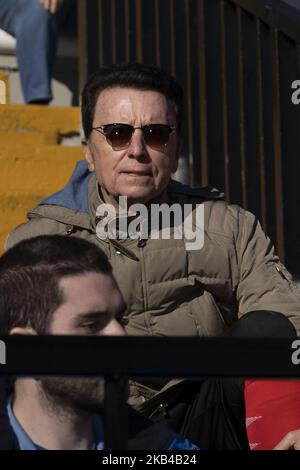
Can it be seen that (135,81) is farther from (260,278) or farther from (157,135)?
(260,278)

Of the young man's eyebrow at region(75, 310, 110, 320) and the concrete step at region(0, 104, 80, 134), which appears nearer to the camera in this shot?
the young man's eyebrow at region(75, 310, 110, 320)

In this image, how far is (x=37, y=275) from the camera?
268 centimetres

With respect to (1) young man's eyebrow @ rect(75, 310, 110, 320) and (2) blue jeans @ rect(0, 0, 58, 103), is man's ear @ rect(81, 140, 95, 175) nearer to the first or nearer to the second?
(1) young man's eyebrow @ rect(75, 310, 110, 320)

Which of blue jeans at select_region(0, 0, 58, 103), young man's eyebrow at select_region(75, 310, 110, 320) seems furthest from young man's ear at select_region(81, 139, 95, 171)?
blue jeans at select_region(0, 0, 58, 103)

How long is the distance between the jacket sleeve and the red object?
1.06ft

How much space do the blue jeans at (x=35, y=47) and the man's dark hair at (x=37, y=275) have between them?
A: 4.20 m

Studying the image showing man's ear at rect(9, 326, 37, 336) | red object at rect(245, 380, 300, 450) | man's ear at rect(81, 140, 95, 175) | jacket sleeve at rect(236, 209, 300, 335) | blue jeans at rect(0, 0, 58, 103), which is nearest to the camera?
man's ear at rect(9, 326, 37, 336)

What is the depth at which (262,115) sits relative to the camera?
265 inches

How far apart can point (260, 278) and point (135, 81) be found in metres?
0.65

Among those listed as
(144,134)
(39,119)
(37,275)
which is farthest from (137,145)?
(39,119)

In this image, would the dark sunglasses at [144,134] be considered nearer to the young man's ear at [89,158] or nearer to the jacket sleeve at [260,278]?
the young man's ear at [89,158]

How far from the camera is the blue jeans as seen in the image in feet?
22.7
